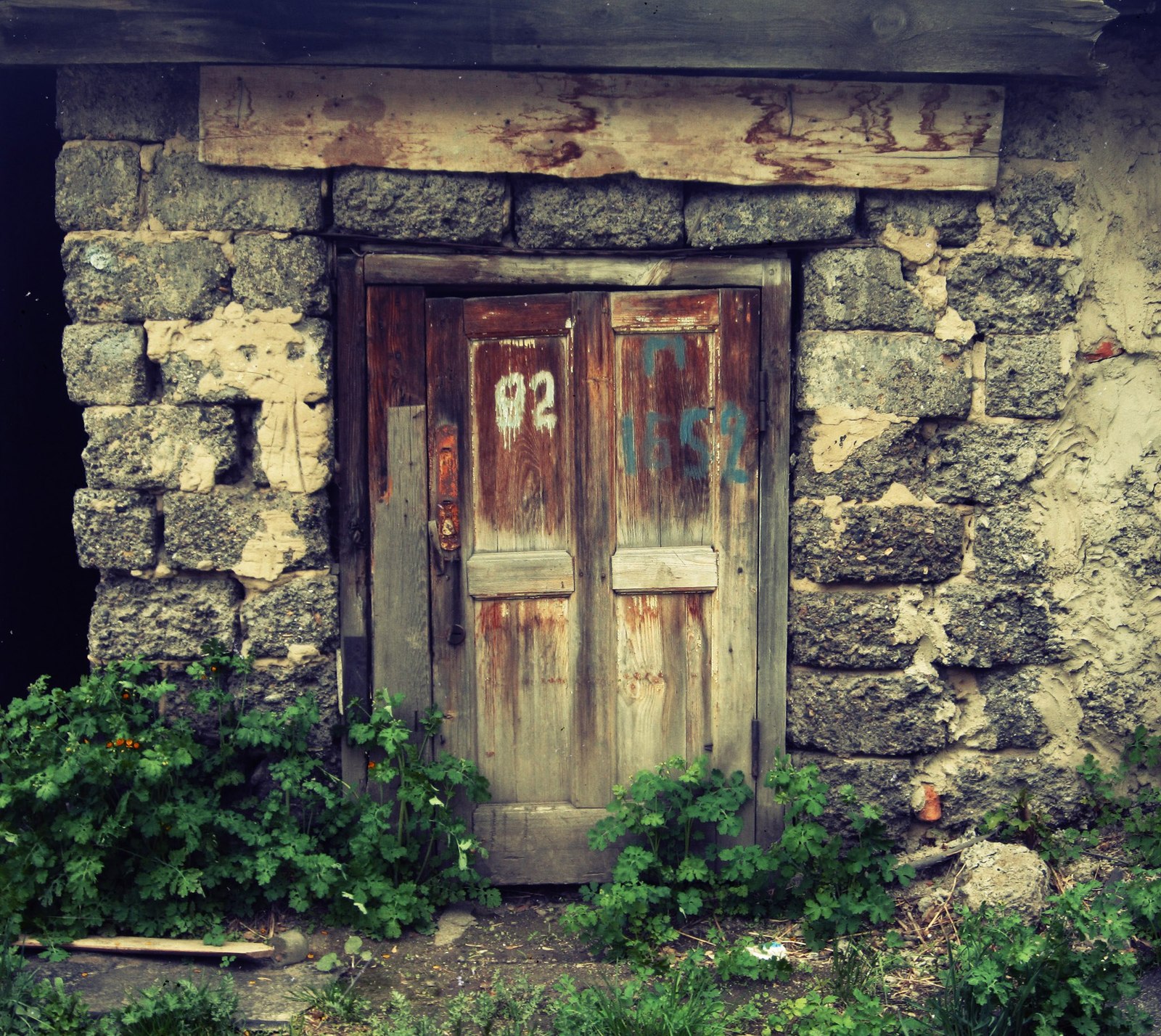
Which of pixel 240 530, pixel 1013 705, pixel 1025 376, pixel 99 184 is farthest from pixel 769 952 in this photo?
pixel 99 184

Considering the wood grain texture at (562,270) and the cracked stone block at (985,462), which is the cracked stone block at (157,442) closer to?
Answer: the wood grain texture at (562,270)

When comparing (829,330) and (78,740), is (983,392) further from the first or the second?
(78,740)

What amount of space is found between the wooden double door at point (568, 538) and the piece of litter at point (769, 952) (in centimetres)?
58

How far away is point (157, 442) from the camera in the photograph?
10.9ft

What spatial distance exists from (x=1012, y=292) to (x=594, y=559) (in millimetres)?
1592

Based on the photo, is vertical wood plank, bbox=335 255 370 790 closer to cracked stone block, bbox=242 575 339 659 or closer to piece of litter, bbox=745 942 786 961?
cracked stone block, bbox=242 575 339 659

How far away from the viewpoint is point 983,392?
3416 millimetres

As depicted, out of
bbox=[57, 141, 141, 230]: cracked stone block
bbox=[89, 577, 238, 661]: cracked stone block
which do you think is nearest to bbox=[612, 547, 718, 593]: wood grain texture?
bbox=[89, 577, 238, 661]: cracked stone block

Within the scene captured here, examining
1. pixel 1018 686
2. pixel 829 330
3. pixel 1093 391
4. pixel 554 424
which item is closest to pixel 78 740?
pixel 554 424

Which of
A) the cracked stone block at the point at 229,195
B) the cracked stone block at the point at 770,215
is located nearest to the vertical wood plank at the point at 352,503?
the cracked stone block at the point at 229,195

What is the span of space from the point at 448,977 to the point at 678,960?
0.69 m

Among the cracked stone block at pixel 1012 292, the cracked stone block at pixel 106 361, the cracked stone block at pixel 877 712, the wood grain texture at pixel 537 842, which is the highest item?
the cracked stone block at pixel 1012 292

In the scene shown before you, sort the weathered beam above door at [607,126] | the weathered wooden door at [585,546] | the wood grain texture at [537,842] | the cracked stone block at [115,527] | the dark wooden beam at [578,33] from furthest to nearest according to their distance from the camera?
the wood grain texture at [537,842], the weathered wooden door at [585,546], the cracked stone block at [115,527], the weathered beam above door at [607,126], the dark wooden beam at [578,33]

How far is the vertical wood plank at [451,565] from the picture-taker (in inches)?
134
